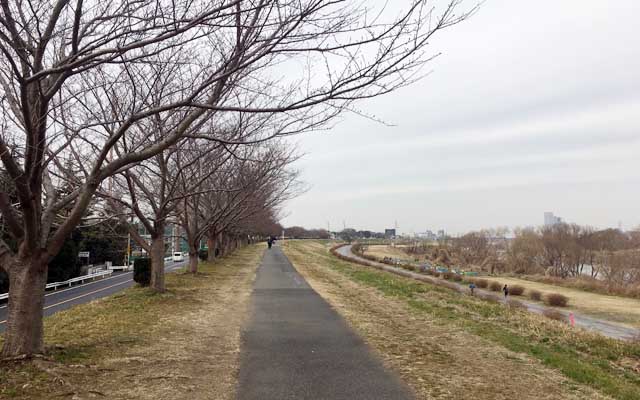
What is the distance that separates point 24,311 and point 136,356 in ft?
5.10

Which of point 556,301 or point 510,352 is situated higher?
point 510,352

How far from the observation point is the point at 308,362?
6.66 meters

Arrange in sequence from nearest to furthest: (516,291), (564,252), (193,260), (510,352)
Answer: (510,352), (193,260), (516,291), (564,252)

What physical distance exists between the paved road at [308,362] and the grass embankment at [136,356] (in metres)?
0.33

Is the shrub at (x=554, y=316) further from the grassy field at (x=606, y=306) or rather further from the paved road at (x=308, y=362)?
the paved road at (x=308, y=362)

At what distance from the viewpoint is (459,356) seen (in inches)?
285

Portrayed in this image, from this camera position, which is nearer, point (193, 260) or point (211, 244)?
point (193, 260)

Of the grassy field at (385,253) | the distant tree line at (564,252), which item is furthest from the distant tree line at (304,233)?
the distant tree line at (564,252)

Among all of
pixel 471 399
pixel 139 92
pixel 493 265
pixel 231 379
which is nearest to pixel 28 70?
pixel 139 92

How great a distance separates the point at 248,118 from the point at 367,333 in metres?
4.77

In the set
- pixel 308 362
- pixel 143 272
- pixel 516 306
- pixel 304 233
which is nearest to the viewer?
pixel 308 362

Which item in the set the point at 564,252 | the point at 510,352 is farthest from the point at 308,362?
the point at 564,252

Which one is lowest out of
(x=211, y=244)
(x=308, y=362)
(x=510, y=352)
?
(x=510, y=352)

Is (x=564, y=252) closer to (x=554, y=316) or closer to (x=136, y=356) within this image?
(x=554, y=316)
